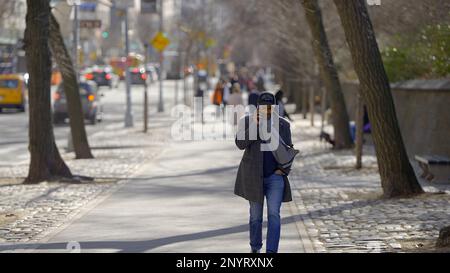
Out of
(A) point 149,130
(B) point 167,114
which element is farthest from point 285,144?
(B) point 167,114

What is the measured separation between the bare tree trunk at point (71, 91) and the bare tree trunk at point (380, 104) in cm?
773

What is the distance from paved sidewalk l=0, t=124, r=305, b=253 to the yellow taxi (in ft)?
95.5

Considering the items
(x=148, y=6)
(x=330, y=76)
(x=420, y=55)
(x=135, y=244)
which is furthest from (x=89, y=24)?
(x=135, y=244)

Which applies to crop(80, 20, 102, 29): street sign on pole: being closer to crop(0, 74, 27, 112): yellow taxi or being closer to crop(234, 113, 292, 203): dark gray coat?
crop(234, 113, 292, 203): dark gray coat

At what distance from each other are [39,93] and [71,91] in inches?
208

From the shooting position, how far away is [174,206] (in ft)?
55.4

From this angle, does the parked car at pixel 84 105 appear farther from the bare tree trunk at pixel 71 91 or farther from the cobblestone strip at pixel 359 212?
the cobblestone strip at pixel 359 212


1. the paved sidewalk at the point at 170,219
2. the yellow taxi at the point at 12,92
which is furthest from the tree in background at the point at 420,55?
the yellow taxi at the point at 12,92

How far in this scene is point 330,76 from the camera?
27594mm

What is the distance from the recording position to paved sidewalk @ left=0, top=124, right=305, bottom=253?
1265 centimetres

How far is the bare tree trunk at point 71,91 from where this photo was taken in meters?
23.4

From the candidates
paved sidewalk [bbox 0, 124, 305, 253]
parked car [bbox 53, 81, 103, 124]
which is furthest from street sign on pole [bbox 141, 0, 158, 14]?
paved sidewalk [bbox 0, 124, 305, 253]

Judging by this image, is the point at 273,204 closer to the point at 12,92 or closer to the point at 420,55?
the point at 420,55

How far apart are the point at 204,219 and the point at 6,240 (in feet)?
9.68
